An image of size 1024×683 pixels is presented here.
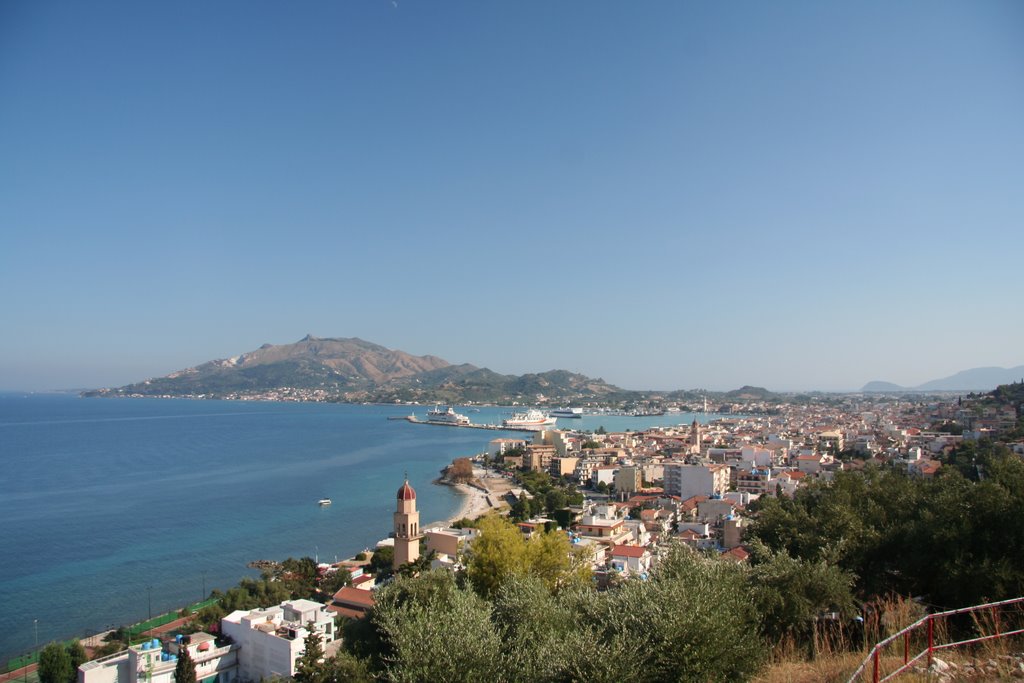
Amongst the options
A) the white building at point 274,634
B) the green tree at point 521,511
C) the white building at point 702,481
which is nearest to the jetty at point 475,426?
the white building at point 702,481

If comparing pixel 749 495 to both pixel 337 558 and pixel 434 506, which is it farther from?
pixel 337 558

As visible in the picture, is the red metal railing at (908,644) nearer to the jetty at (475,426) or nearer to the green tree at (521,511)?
the green tree at (521,511)

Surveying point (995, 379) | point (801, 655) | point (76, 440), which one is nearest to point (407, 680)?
point (801, 655)

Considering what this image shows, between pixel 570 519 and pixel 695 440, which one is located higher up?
pixel 695 440

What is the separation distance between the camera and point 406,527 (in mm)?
10297

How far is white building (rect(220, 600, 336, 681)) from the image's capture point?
26.9ft

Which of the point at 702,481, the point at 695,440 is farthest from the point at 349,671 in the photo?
the point at 695,440

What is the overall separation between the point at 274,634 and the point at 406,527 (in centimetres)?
261

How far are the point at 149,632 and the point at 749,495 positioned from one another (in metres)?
17.4

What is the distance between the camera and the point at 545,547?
7.64 metres

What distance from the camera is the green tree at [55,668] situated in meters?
8.53

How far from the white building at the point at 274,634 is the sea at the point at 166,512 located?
460cm

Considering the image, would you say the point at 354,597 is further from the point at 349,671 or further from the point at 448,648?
the point at 448,648

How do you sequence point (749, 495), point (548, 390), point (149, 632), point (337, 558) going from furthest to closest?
1. point (548, 390)
2. point (749, 495)
3. point (337, 558)
4. point (149, 632)
